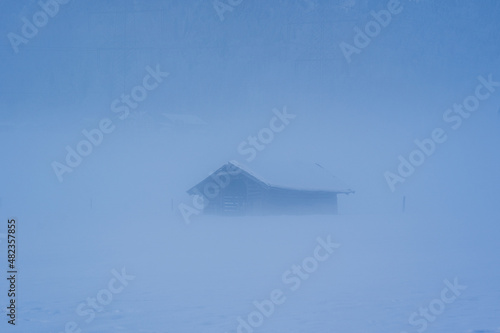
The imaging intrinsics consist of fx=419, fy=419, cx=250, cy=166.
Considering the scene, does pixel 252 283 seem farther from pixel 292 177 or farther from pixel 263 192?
pixel 292 177

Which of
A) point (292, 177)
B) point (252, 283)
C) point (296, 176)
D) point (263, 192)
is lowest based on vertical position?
point (252, 283)

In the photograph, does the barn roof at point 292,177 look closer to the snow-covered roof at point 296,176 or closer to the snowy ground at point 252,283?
the snow-covered roof at point 296,176

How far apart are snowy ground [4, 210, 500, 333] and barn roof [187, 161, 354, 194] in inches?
462

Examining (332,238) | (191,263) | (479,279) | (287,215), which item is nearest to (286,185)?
(287,215)

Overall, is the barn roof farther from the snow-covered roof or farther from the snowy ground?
the snowy ground

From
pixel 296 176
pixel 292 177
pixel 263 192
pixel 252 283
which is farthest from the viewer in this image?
pixel 296 176

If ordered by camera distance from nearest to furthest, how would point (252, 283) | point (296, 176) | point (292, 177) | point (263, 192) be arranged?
1. point (252, 283)
2. point (263, 192)
3. point (292, 177)
4. point (296, 176)

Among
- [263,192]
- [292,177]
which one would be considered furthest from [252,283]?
[292,177]

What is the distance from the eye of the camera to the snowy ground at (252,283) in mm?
7312

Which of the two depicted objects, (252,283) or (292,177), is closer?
(252,283)

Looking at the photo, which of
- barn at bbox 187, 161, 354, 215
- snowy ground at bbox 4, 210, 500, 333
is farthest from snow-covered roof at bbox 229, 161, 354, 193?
snowy ground at bbox 4, 210, 500, 333

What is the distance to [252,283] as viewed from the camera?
1031 centimetres

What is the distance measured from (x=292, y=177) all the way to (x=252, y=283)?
77.1ft

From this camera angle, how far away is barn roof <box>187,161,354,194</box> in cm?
3046
